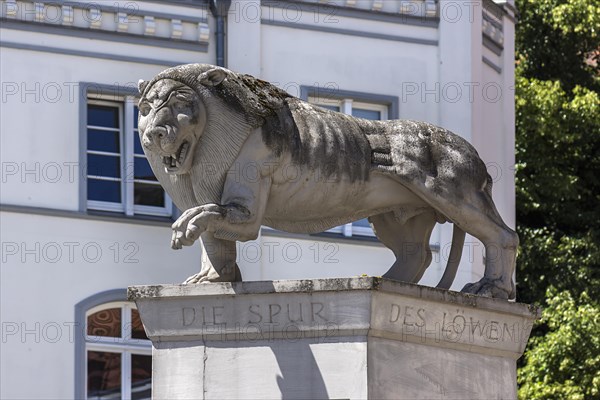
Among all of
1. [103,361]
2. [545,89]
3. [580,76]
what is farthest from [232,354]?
[580,76]

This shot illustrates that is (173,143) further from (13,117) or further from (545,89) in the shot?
(545,89)

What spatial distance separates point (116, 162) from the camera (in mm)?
34469

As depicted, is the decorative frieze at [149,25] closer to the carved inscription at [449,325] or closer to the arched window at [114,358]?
the arched window at [114,358]

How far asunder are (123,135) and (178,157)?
1690cm

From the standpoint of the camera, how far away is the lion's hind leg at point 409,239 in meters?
18.5

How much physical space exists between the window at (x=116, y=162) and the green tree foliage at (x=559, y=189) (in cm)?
646

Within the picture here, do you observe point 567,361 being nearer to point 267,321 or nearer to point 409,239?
point 409,239

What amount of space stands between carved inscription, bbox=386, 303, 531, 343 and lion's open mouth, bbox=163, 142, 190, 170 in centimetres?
185

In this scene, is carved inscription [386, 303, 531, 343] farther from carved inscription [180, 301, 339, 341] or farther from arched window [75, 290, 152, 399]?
arched window [75, 290, 152, 399]

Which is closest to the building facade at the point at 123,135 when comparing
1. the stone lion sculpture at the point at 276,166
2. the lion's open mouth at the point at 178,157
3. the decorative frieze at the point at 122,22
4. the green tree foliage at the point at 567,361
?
the decorative frieze at the point at 122,22

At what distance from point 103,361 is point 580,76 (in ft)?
39.5

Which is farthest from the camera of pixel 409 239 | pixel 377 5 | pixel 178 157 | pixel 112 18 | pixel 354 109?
pixel 377 5

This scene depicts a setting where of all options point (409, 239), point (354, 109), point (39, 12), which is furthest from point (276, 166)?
point (354, 109)

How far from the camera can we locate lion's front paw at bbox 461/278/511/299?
59.5 feet
